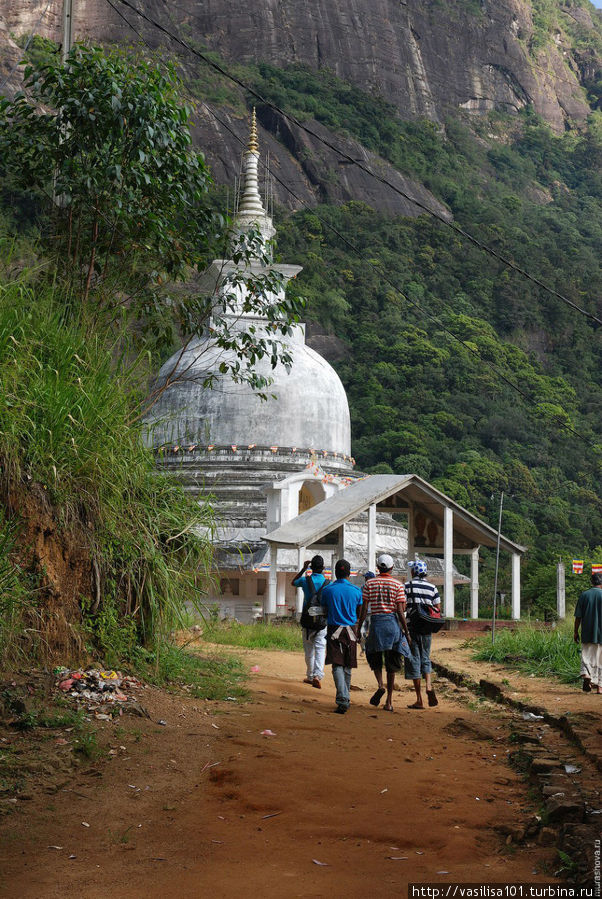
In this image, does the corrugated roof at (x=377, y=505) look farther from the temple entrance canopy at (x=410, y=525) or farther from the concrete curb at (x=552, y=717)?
the concrete curb at (x=552, y=717)

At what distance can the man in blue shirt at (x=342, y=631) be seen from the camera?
901 cm

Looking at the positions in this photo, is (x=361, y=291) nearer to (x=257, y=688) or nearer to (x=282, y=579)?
(x=282, y=579)

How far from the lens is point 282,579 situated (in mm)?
24281

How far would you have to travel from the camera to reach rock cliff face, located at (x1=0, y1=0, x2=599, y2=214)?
239 feet

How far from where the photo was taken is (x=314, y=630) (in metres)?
10.5

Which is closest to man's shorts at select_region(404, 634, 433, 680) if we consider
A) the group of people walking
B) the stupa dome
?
the group of people walking

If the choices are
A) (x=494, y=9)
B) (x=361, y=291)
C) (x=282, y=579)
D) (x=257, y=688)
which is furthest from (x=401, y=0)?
(x=257, y=688)

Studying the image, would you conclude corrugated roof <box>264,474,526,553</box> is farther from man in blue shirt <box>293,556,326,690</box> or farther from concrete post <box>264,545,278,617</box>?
man in blue shirt <box>293,556,326,690</box>

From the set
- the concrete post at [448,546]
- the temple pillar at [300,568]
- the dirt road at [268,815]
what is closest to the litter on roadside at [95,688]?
the dirt road at [268,815]

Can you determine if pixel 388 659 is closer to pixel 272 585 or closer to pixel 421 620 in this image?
pixel 421 620

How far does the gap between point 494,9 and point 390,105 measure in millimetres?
24520

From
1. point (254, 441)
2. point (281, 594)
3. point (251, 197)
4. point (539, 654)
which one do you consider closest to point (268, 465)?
point (254, 441)

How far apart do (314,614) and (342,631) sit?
40.5 inches

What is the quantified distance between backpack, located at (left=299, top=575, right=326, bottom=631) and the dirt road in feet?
7.73
